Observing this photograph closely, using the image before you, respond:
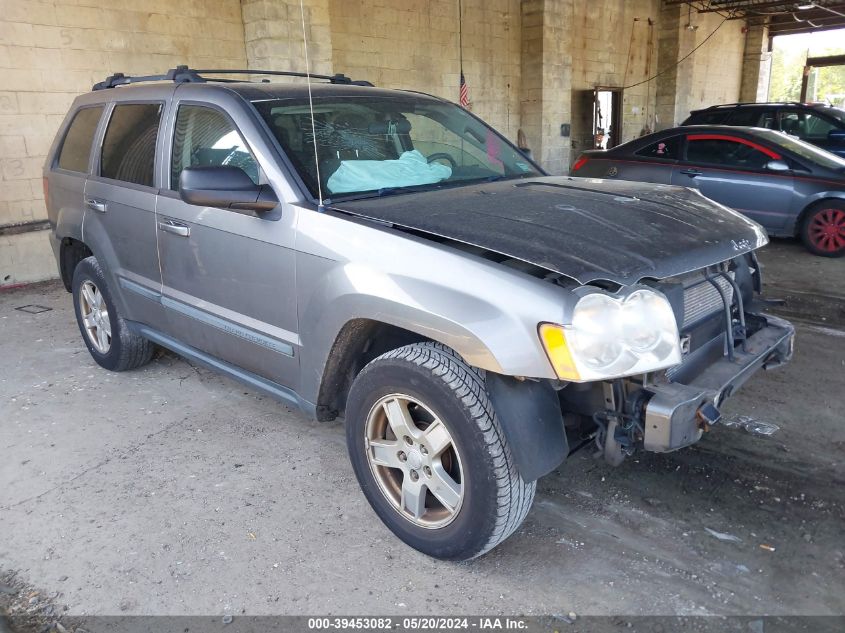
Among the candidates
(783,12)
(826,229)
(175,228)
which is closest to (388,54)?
(826,229)

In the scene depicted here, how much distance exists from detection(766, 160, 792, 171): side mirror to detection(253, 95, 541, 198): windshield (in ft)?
17.2

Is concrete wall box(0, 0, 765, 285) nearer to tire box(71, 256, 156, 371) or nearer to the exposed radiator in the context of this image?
tire box(71, 256, 156, 371)

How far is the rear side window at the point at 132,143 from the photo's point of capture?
3746 millimetres

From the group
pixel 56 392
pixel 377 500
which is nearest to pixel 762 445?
pixel 377 500

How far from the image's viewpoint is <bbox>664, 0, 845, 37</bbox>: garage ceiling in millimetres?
17688

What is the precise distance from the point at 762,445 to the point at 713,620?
4.77 ft

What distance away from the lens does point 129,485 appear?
3332 millimetres

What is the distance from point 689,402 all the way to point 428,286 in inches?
39.2

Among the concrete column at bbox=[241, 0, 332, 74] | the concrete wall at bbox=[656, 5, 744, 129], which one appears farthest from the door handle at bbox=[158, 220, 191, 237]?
the concrete wall at bbox=[656, 5, 744, 129]

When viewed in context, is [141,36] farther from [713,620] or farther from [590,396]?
[713,620]

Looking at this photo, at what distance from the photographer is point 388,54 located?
1135cm

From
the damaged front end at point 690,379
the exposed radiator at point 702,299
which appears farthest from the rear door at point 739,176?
the exposed radiator at point 702,299

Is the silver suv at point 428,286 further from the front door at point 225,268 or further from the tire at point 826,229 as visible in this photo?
the tire at point 826,229

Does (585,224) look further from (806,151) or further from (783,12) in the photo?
(783,12)
